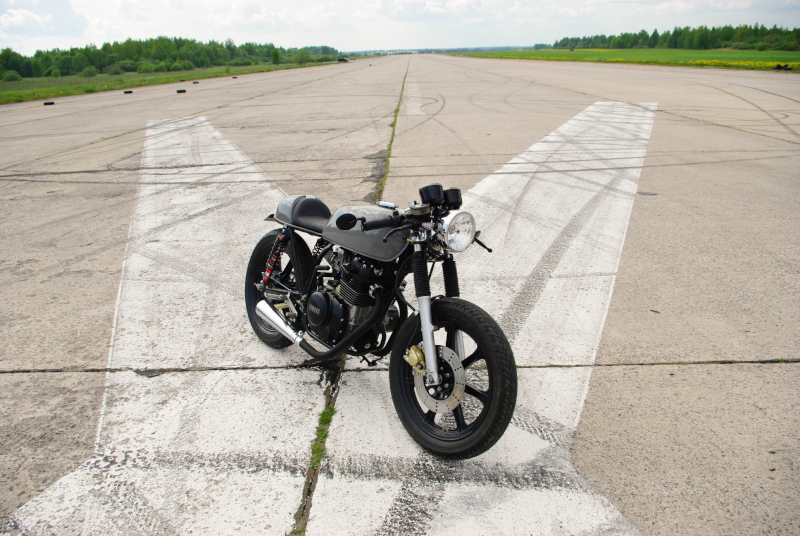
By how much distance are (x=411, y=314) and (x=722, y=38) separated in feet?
362

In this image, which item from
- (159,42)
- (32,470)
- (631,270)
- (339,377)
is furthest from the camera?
(159,42)

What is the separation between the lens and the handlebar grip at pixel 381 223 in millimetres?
2205

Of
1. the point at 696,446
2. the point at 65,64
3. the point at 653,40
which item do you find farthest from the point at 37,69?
the point at 653,40

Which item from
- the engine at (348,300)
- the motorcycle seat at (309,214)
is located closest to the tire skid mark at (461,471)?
the engine at (348,300)

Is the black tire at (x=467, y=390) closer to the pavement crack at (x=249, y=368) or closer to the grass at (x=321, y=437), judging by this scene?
the grass at (x=321, y=437)

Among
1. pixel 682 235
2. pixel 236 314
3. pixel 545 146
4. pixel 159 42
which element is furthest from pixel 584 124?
pixel 159 42

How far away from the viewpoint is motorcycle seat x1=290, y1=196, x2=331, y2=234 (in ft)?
10.1

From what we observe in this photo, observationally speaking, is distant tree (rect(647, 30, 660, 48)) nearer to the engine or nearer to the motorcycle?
the motorcycle

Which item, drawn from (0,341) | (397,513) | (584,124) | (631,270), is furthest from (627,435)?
(584,124)

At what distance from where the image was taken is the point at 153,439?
263 centimetres

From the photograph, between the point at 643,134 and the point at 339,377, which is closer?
the point at 339,377

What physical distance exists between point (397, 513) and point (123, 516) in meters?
1.16

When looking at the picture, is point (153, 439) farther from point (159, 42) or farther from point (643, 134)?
point (159, 42)

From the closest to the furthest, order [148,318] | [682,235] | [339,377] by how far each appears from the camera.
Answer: [339,377] → [148,318] → [682,235]
